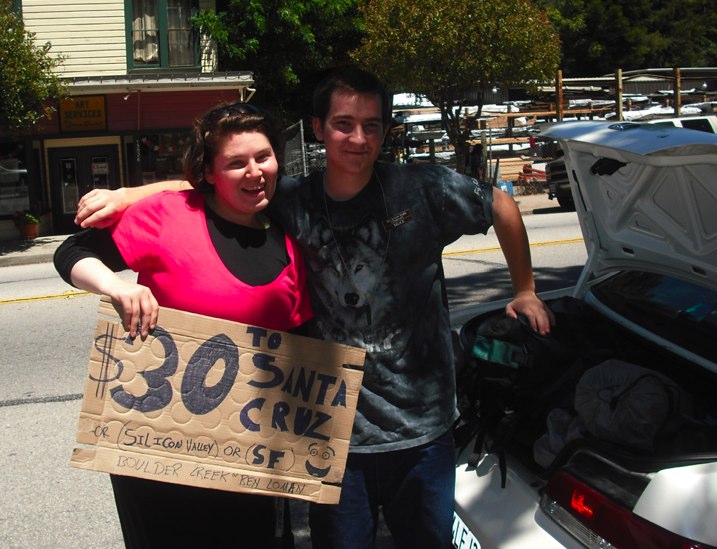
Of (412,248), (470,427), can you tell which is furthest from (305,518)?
(412,248)

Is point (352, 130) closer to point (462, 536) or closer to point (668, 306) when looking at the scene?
point (462, 536)

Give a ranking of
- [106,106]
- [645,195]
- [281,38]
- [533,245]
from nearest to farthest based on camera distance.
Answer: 1. [645,195]
2. [533,245]
3. [106,106]
4. [281,38]

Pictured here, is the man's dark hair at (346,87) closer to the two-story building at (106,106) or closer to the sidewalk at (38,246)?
the sidewalk at (38,246)

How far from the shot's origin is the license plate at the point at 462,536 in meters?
2.43

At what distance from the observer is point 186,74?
58.9 ft

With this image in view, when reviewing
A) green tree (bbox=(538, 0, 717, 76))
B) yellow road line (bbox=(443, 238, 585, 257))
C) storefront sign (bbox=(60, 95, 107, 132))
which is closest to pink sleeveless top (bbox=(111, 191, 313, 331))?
yellow road line (bbox=(443, 238, 585, 257))

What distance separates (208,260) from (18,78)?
1338 centimetres

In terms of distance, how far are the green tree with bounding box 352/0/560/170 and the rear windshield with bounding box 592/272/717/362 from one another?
14.2m

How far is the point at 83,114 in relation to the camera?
1803 cm

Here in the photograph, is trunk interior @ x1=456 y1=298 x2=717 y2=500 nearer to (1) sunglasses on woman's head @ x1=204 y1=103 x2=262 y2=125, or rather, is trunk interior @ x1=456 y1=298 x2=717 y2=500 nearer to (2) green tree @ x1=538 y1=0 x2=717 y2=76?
(1) sunglasses on woman's head @ x1=204 y1=103 x2=262 y2=125

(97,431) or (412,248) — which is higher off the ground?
(412,248)

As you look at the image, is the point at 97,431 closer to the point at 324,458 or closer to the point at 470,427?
the point at 324,458

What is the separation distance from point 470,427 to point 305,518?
1.39 m

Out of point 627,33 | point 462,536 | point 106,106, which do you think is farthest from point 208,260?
point 627,33
